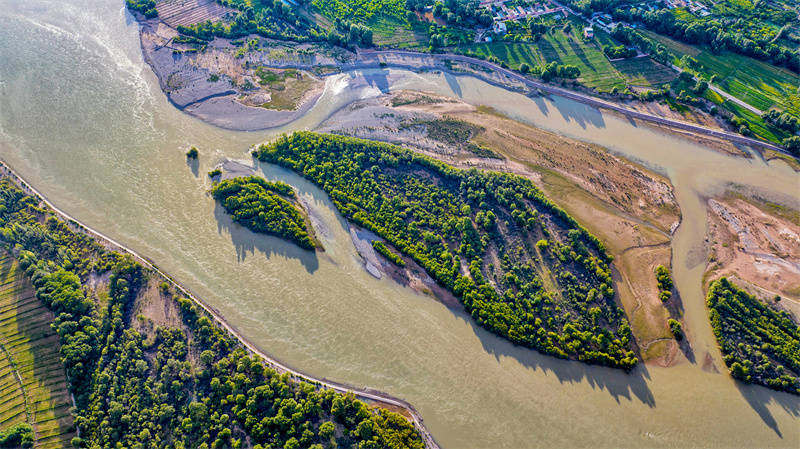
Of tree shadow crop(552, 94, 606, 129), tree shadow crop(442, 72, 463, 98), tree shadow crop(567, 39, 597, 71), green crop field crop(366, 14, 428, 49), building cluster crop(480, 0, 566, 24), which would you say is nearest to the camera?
tree shadow crop(552, 94, 606, 129)

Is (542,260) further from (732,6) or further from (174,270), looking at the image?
(732,6)

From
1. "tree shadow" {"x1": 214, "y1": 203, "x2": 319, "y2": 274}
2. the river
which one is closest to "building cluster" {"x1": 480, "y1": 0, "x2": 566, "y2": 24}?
the river

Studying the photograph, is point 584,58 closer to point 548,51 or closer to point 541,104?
point 548,51

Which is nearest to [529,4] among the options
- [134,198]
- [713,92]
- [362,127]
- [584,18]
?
[584,18]

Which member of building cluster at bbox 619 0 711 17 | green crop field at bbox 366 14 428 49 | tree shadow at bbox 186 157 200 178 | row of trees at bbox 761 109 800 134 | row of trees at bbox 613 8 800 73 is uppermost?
building cluster at bbox 619 0 711 17

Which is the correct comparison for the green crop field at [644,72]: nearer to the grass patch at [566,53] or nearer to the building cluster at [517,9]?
the grass patch at [566,53]

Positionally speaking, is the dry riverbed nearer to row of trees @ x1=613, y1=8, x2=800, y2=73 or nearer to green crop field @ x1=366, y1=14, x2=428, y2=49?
green crop field @ x1=366, y1=14, x2=428, y2=49

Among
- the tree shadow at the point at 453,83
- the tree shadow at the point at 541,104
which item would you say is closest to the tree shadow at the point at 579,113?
the tree shadow at the point at 541,104

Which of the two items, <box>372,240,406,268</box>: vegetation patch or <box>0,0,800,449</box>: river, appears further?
<box>372,240,406,268</box>: vegetation patch
